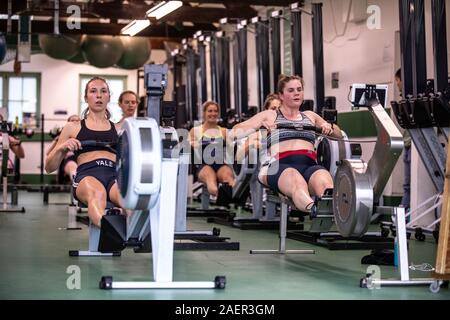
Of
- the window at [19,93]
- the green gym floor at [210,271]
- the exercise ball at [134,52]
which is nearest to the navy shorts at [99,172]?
the green gym floor at [210,271]

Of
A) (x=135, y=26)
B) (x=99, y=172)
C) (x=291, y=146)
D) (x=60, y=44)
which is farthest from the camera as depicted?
(x=60, y=44)

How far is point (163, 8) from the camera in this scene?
11930 millimetres

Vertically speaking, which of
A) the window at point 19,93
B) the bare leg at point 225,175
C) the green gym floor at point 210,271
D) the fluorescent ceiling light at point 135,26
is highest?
the fluorescent ceiling light at point 135,26

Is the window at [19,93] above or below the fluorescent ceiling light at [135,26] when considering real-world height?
below

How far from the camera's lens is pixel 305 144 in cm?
626

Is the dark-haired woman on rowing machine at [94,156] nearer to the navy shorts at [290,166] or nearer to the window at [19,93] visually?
the navy shorts at [290,166]

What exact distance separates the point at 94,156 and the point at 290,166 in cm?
147

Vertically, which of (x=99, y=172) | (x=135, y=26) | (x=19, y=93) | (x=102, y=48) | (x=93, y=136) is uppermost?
(x=135, y=26)

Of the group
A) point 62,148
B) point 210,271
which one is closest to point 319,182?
point 210,271

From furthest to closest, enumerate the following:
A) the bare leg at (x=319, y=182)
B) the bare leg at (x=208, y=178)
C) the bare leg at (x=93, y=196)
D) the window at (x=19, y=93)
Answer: the window at (x=19, y=93) → the bare leg at (x=208, y=178) → the bare leg at (x=319, y=182) → the bare leg at (x=93, y=196)

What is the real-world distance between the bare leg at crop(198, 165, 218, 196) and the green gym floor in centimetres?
170

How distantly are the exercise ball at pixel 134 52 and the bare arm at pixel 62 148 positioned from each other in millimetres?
9680

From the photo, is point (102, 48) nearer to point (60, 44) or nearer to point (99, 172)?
point (60, 44)

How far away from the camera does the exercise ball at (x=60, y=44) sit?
1440 cm
